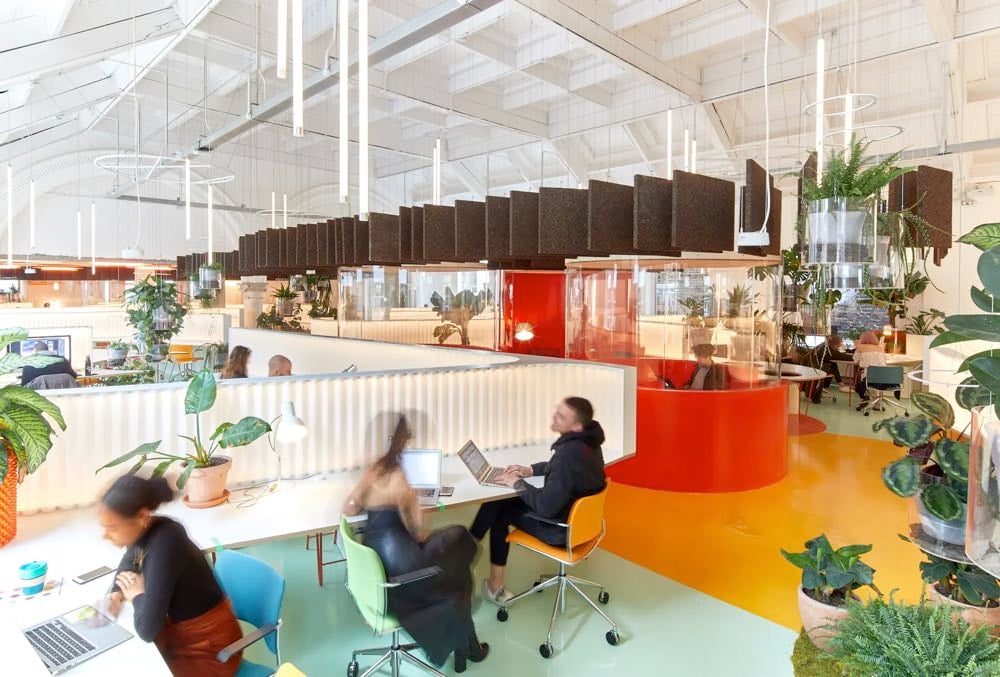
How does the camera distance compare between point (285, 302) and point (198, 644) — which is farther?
point (285, 302)

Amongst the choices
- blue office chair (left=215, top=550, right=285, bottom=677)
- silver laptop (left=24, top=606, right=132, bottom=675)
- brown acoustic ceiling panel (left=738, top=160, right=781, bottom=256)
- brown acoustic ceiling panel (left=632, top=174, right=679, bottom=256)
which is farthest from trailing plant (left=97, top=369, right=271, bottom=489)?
brown acoustic ceiling panel (left=738, top=160, right=781, bottom=256)

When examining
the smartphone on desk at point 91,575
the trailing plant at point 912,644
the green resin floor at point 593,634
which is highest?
the smartphone on desk at point 91,575

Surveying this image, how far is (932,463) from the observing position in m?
2.52

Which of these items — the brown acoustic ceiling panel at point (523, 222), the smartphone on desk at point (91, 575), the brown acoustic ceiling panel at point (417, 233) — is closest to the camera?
the smartphone on desk at point (91, 575)

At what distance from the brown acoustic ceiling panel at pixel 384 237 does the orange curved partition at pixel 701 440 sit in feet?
8.79

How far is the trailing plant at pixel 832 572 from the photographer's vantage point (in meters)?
2.56

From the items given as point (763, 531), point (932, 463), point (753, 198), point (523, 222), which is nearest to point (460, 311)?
point (523, 222)

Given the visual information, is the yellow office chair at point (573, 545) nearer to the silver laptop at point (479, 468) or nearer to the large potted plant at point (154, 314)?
the silver laptop at point (479, 468)

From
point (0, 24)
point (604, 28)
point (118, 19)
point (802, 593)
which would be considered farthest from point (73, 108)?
point (802, 593)

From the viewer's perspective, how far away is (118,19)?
6.48 m

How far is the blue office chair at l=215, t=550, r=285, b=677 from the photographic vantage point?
2.19m

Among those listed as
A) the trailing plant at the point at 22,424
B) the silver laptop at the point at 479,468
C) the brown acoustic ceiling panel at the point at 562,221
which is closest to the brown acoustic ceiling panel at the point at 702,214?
the brown acoustic ceiling panel at the point at 562,221

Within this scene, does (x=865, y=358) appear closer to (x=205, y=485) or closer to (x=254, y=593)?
(x=205, y=485)

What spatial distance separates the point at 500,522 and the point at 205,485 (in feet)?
5.27
